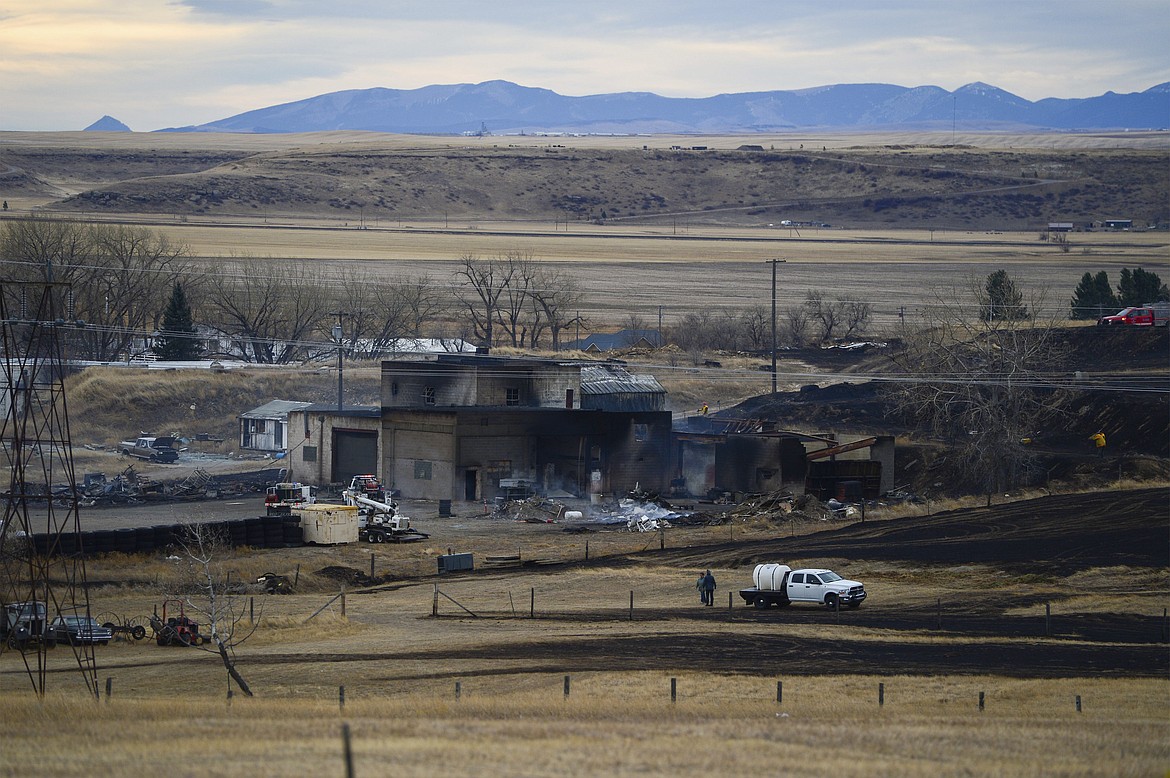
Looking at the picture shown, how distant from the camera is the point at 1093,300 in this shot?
83.4 m

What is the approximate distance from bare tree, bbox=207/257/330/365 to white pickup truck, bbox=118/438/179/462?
22452mm

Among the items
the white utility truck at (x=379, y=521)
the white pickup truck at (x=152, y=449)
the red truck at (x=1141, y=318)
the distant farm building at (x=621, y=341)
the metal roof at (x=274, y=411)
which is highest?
the red truck at (x=1141, y=318)

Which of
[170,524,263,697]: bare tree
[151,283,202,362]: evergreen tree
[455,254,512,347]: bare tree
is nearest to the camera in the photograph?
[170,524,263,697]: bare tree

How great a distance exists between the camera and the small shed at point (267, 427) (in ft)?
208

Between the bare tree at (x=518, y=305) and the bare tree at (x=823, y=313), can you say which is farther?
the bare tree at (x=518, y=305)

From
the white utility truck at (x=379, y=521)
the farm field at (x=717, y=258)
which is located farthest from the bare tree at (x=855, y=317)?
the white utility truck at (x=379, y=521)

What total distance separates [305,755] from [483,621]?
14.6m

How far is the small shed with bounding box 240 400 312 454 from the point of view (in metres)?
63.5

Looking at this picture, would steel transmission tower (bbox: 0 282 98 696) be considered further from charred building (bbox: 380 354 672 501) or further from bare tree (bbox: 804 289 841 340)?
bare tree (bbox: 804 289 841 340)

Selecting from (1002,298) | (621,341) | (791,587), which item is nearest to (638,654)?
(791,587)

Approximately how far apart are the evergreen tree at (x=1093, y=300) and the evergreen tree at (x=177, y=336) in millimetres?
55262

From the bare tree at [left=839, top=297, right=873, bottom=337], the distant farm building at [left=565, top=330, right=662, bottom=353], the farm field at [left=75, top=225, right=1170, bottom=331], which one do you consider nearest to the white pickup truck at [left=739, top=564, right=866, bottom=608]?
the distant farm building at [left=565, top=330, right=662, bottom=353]

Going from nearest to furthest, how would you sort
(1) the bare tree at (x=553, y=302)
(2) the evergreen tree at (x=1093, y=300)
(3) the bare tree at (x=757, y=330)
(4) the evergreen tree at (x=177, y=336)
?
(4) the evergreen tree at (x=177, y=336)
(2) the evergreen tree at (x=1093, y=300)
(3) the bare tree at (x=757, y=330)
(1) the bare tree at (x=553, y=302)

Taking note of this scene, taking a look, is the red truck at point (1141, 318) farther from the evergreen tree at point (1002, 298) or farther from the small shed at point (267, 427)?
the small shed at point (267, 427)
